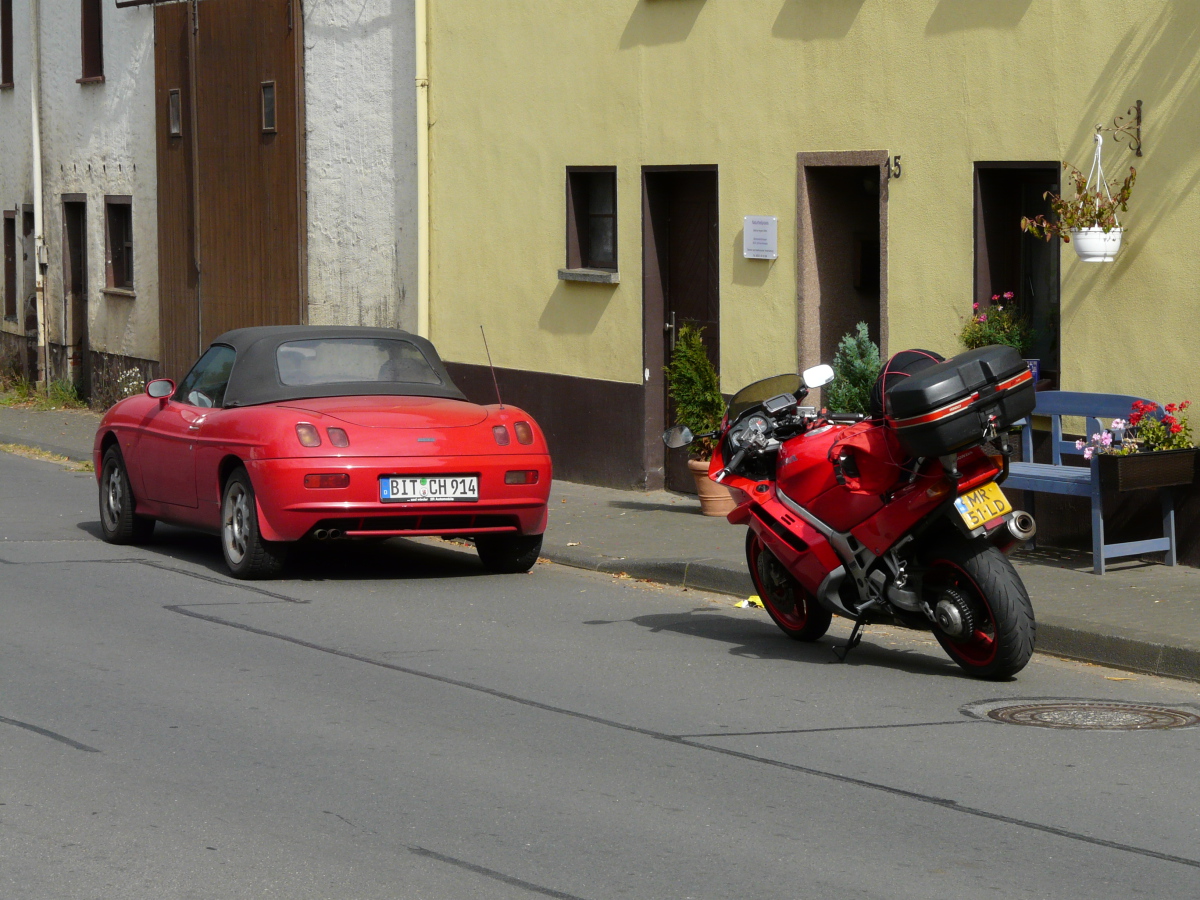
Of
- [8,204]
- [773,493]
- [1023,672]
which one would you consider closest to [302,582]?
[773,493]

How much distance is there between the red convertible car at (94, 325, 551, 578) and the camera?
10.5 metres

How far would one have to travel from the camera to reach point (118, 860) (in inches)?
210

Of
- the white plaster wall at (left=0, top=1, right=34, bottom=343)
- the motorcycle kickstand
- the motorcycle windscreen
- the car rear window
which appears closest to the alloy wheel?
the car rear window

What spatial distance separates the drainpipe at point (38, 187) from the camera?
2731 cm

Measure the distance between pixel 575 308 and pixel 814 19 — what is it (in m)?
3.95

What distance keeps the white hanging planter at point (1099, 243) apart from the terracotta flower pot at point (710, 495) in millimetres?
3549

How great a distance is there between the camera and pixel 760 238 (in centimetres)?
1424

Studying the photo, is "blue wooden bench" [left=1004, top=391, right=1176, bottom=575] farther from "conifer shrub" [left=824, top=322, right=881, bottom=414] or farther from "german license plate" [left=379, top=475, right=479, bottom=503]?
"german license plate" [left=379, top=475, right=479, bottom=503]

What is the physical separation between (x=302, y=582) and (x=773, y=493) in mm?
3523

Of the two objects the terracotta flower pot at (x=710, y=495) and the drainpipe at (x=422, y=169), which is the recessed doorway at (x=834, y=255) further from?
the drainpipe at (x=422, y=169)

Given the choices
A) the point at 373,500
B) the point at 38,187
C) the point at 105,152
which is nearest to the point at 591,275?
the point at 373,500

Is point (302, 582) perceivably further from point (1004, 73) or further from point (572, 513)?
point (1004, 73)

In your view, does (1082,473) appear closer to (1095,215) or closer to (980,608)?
(1095,215)

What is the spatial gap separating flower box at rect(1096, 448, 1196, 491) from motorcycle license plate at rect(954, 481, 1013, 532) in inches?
105
